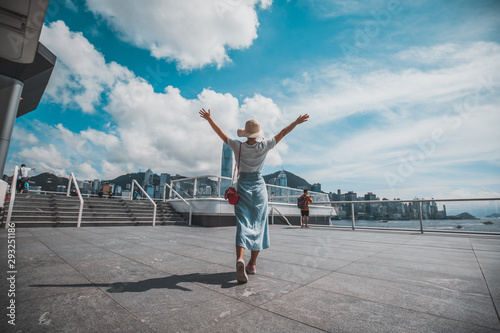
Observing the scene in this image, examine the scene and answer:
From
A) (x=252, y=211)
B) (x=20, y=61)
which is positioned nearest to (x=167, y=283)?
(x=252, y=211)

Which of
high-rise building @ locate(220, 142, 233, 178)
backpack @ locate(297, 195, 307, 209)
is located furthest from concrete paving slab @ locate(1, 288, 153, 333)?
high-rise building @ locate(220, 142, 233, 178)

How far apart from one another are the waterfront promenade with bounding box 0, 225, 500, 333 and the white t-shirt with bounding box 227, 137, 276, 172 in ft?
3.88

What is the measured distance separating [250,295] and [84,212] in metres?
9.29

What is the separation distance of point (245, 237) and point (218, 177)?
7956 millimetres

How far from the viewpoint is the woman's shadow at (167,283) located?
1.96 metres

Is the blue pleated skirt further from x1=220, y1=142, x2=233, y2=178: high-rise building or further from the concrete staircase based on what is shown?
x1=220, y1=142, x2=233, y2=178: high-rise building

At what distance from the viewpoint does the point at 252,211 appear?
259 centimetres

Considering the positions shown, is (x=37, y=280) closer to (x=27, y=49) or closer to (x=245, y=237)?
(x=245, y=237)

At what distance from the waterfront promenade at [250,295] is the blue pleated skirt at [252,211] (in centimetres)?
39

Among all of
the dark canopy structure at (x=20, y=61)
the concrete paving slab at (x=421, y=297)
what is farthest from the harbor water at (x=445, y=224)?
the dark canopy structure at (x=20, y=61)

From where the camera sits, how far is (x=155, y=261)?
9.94 ft

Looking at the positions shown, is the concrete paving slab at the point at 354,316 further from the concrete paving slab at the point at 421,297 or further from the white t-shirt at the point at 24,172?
the white t-shirt at the point at 24,172

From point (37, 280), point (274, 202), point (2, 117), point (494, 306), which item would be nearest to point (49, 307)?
point (37, 280)

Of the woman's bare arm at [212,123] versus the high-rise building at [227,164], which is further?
the high-rise building at [227,164]
